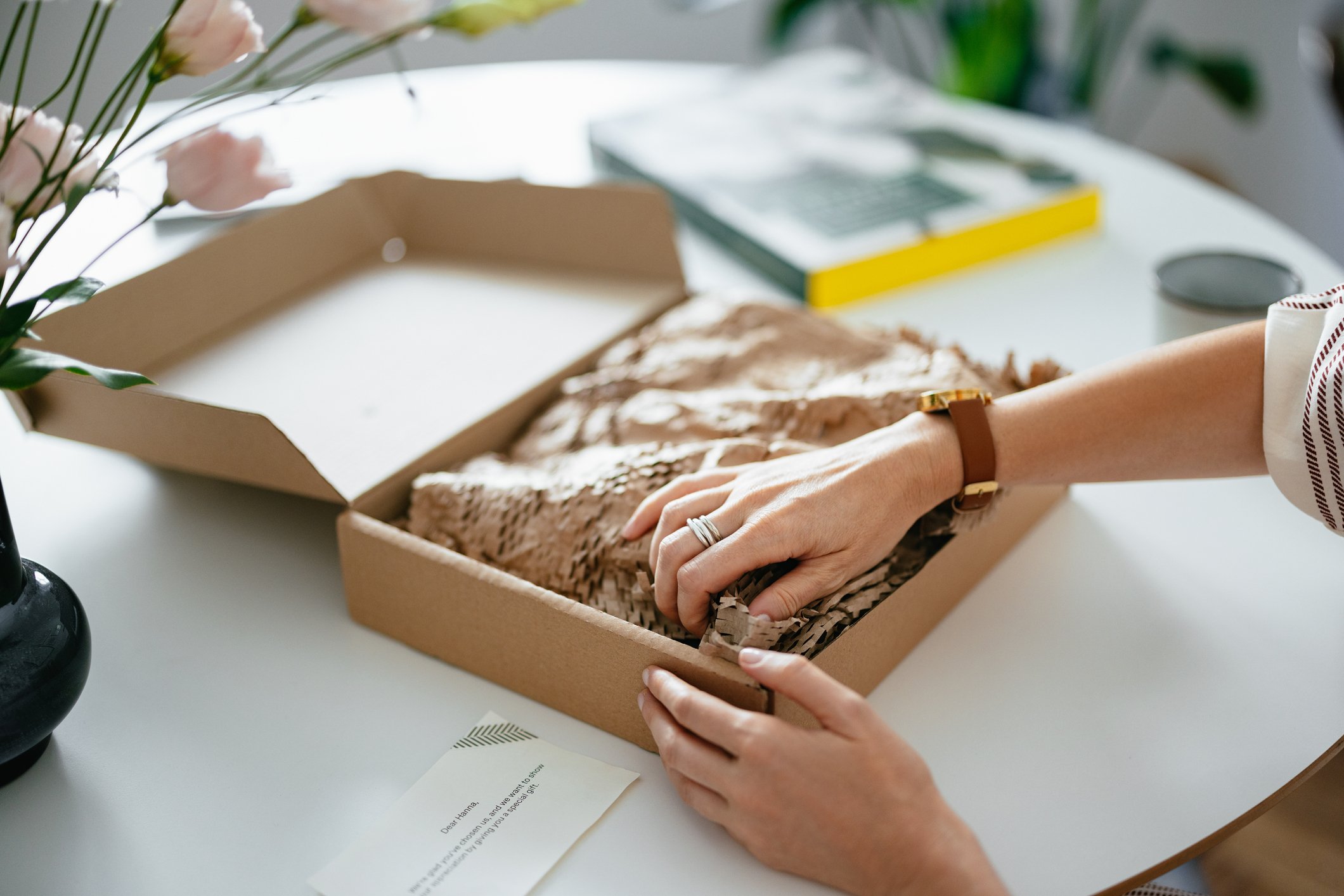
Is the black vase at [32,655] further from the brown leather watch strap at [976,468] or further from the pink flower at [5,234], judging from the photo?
the brown leather watch strap at [976,468]

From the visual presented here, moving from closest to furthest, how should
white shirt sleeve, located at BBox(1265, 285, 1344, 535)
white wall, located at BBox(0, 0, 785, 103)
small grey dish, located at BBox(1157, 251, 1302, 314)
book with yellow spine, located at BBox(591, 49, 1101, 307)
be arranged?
white shirt sleeve, located at BBox(1265, 285, 1344, 535), small grey dish, located at BBox(1157, 251, 1302, 314), book with yellow spine, located at BBox(591, 49, 1101, 307), white wall, located at BBox(0, 0, 785, 103)

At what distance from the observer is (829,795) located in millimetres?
577

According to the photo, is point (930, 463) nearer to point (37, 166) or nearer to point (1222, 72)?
point (37, 166)

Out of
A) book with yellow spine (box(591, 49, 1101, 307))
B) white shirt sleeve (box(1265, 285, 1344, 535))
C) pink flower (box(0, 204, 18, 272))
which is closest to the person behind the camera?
pink flower (box(0, 204, 18, 272))

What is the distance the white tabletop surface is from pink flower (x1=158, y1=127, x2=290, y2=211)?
0.35m

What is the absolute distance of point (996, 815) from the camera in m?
0.63

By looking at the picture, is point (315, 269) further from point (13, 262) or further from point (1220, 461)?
point (1220, 461)

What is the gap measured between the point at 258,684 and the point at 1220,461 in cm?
73

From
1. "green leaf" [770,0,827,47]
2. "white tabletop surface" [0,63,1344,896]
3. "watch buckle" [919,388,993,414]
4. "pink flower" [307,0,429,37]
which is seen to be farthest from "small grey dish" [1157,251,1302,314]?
"green leaf" [770,0,827,47]

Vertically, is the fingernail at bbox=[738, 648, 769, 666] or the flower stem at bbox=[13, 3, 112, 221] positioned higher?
the flower stem at bbox=[13, 3, 112, 221]

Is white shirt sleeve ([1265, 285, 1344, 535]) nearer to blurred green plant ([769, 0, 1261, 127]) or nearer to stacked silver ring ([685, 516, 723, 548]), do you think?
stacked silver ring ([685, 516, 723, 548])

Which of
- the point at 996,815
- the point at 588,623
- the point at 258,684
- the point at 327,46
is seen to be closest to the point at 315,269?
the point at 258,684

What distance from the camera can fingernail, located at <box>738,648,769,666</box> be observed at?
0.61 metres

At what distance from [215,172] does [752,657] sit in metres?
0.39
